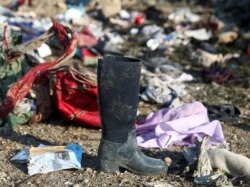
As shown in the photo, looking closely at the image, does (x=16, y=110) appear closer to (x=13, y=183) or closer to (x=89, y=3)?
(x=13, y=183)

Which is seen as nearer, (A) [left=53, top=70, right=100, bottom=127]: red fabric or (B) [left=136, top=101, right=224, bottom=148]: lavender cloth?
(B) [left=136, top=101, right=224, bottom=148]: lavender cloth

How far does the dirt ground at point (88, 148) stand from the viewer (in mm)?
4004

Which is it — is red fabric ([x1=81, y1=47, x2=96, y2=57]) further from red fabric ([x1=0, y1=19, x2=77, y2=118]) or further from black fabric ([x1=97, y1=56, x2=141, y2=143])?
black fabric ([x1=97, y1=56, x2=141, y2=143])

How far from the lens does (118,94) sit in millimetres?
3957

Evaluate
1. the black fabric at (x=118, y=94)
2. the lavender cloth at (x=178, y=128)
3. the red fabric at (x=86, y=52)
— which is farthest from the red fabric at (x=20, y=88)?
the red fabric at (x=86, y=52)

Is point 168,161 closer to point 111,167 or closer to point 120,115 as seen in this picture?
point 111,167

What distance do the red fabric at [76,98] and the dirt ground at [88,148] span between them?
0.40ft

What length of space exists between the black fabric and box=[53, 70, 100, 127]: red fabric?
3.95 feet

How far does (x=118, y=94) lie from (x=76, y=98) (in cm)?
140

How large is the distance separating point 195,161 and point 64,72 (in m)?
1.67

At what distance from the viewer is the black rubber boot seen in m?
3.94

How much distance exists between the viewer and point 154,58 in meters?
8.21

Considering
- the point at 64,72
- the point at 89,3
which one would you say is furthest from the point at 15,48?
the point at 89,3

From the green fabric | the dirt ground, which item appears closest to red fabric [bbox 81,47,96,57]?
the dirt ground
